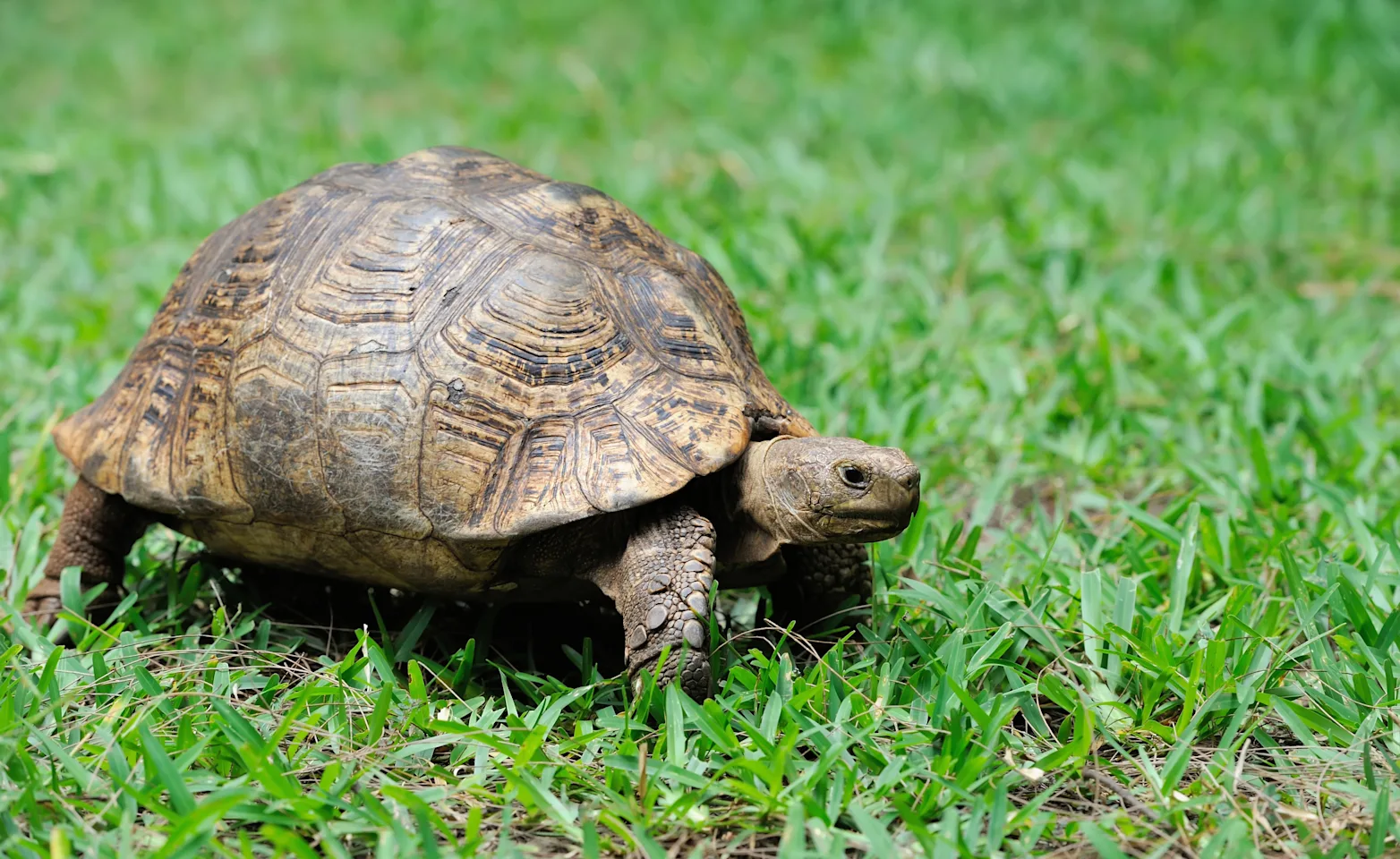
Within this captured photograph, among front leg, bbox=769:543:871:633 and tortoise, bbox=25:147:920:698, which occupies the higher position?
tortoise, bbox=25:147:920:698

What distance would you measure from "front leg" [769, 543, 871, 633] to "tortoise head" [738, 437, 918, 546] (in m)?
0.26

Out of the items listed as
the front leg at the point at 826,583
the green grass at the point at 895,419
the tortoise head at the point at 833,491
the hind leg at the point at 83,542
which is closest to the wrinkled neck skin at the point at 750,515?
the tortoise head at the point at 833,491

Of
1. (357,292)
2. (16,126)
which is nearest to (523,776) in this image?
(357,292)

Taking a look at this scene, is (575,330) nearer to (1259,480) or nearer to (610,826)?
(610,826)

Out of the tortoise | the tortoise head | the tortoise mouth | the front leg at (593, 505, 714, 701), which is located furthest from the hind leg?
the tortoise mouth

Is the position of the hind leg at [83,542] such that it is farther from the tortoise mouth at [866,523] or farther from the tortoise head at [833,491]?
the tortoise mouth at [866,523]

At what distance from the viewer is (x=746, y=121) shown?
7352 millimetres

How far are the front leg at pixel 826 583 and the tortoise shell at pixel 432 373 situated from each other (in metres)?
0.30

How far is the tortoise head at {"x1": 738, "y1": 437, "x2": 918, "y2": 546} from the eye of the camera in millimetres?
2555

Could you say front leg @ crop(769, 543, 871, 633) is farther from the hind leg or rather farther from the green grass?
the hind leg

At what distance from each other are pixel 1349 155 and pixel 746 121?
3169mm


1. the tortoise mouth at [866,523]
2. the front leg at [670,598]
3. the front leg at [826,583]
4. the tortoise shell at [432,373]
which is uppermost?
the tortoise shell at [432,373]

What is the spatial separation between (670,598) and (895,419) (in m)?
1.68

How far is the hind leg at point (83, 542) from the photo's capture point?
3.13m
